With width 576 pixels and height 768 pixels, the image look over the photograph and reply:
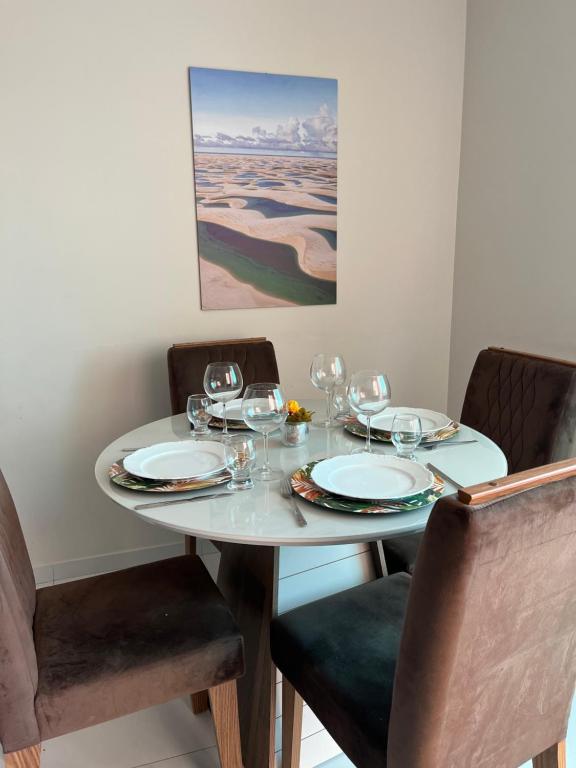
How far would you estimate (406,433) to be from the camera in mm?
1381

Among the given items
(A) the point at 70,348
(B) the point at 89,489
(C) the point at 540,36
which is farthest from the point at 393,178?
(B) the point at 89,489

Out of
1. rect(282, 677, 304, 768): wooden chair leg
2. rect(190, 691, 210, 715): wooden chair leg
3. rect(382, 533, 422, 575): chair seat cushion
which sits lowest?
rect(190, 691, 210, 715): wooden chair leg

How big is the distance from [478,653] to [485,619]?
6 cm

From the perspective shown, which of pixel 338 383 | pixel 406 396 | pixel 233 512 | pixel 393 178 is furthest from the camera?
pixel 406 396

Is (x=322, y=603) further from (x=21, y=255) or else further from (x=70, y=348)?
(x=21, y=255)

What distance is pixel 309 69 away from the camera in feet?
7.63

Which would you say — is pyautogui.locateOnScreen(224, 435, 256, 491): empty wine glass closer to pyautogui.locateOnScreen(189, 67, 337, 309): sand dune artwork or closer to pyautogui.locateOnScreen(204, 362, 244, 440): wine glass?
pyautogui.locateOnScreen(204, 362, 244, 440): wine glass

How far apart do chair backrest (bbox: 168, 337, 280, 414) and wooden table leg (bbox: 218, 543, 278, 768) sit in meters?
0.73

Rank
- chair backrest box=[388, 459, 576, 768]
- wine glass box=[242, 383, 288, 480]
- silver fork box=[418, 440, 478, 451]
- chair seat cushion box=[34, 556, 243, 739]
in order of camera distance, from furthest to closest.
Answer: silver fork box=[418, 440, 478, 451], wine glass box=[242, 383, 288, 480], chair seat cushion box=[34, 556, 243, 739], chair backrest box=[388, 459, 576, 768]

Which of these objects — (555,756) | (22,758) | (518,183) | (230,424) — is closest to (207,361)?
(230,424)

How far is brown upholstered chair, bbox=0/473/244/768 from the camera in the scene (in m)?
1.06

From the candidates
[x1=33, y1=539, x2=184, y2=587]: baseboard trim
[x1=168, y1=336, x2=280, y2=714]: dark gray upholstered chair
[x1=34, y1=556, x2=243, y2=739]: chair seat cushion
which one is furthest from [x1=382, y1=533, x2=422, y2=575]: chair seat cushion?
[x1=33, y1=539, x2=184, y2=587]: baseboard trim

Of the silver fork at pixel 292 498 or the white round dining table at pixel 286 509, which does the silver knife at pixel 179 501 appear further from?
the silver fork at pixel 292 498

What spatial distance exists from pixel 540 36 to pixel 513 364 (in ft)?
4.19
